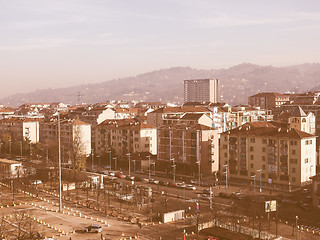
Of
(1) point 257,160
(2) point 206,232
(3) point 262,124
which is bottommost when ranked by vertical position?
(2) point 206,232

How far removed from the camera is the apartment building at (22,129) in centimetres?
10019

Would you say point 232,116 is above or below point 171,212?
above

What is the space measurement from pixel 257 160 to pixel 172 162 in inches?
609

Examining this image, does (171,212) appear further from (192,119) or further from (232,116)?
(232,116)

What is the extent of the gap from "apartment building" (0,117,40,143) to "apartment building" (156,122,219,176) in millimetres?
43945

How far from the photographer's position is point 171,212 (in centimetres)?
4041

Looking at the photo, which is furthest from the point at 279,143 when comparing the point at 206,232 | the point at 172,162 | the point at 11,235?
the point at 11,235

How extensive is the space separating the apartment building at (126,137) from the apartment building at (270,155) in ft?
65.1

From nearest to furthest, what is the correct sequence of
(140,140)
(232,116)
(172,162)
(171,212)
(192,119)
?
(171,212) < (172,162) < (192,119) < (140,140) < (232,116)

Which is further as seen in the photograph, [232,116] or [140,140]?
[232,116]

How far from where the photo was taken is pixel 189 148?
6662 cm

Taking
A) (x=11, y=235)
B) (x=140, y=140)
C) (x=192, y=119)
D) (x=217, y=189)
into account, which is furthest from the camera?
(x=140, y=140)

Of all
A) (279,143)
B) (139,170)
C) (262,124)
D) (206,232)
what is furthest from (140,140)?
(206,232)

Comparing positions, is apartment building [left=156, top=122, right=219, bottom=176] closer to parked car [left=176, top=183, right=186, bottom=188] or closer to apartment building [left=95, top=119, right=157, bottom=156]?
parked car [left=176, top=183, right=186, bottom=188]
